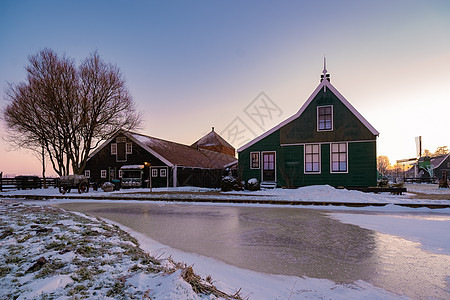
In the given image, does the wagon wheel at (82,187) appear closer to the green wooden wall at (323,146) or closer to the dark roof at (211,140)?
the green wooden wall at (323,146)

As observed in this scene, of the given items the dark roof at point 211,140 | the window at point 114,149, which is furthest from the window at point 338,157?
the dark roof at point 211,140

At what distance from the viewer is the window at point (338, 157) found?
67.8 feet

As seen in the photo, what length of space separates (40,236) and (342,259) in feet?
18.4

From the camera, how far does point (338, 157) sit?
68.3 feet

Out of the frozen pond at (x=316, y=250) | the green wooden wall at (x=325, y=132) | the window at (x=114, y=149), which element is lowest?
the frozen pond at (x=316, y=250)

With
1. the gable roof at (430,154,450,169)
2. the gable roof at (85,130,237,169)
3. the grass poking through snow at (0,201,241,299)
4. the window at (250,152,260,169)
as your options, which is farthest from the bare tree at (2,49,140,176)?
the gable roof at (430,154,450,169)

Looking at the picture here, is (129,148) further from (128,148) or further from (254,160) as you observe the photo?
(254,160)

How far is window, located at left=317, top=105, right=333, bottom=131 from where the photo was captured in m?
21.1

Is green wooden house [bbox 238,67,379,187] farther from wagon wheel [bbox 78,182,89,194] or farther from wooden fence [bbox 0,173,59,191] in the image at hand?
wooden fence [bbox 0,173,59,191]

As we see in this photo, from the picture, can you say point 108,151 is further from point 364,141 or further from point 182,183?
point 364,141

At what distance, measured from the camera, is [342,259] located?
4.82 m

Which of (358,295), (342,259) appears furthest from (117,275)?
(342,259)

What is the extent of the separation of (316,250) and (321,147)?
55.5 feet

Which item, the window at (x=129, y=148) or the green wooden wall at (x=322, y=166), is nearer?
the green wooden wall at (x=322, y=166)
